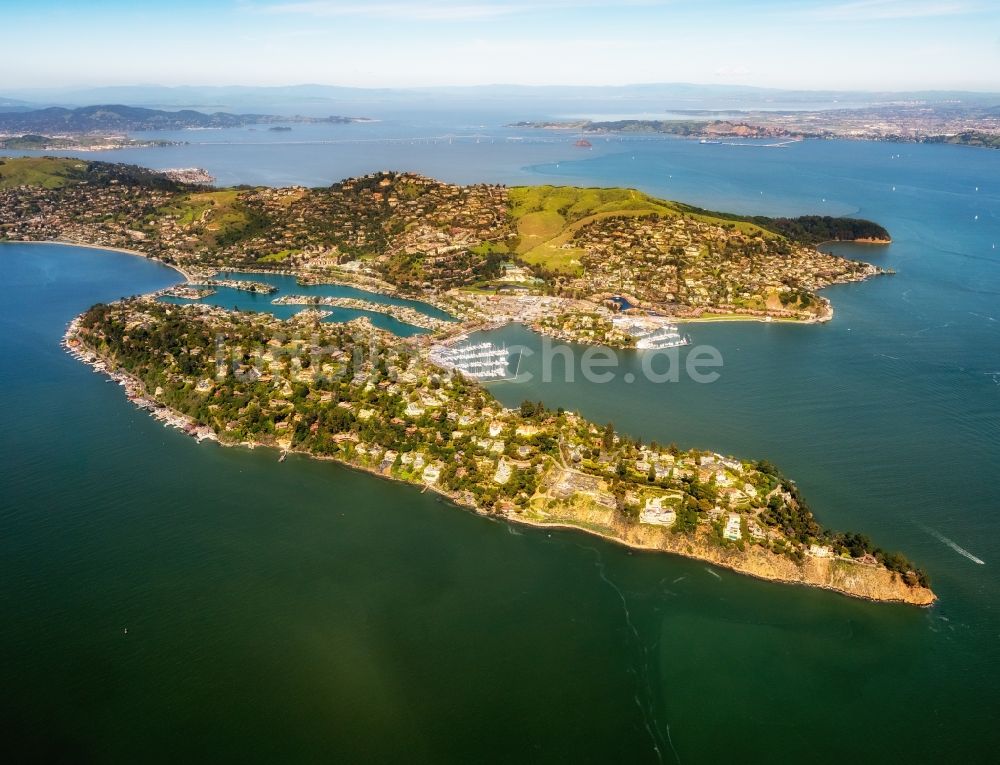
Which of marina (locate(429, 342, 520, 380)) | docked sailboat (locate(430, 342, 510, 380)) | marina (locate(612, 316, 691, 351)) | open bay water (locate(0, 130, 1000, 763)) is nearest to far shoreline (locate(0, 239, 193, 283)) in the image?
open bay water (locate(0, 130, 1000, 763))

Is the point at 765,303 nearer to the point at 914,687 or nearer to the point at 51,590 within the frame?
the point at 914,687

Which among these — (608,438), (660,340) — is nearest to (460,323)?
(660,340)

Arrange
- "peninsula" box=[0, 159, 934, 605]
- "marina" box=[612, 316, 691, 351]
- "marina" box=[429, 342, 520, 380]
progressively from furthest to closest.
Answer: "marina" box=[612, 316, 691, 351]
"marina" box=[429, 342, 520, 380]
"peninsula" box=[0, 159, 934, 605]

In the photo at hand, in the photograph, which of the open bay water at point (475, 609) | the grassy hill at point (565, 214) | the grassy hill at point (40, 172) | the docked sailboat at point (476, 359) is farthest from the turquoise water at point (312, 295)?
the grassy hill at point (40, 172)

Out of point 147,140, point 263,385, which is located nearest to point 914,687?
point 263,385

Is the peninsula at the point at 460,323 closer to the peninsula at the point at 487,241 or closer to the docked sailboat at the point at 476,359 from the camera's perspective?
the peninsula at the point at 487,241

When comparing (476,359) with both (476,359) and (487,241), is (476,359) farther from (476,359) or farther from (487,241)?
(487,241)

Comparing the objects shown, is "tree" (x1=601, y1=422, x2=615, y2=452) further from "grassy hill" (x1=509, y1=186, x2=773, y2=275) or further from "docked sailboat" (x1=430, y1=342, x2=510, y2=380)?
"grassy hill" (x1=509, y1=186, x2=773, y2=275)
